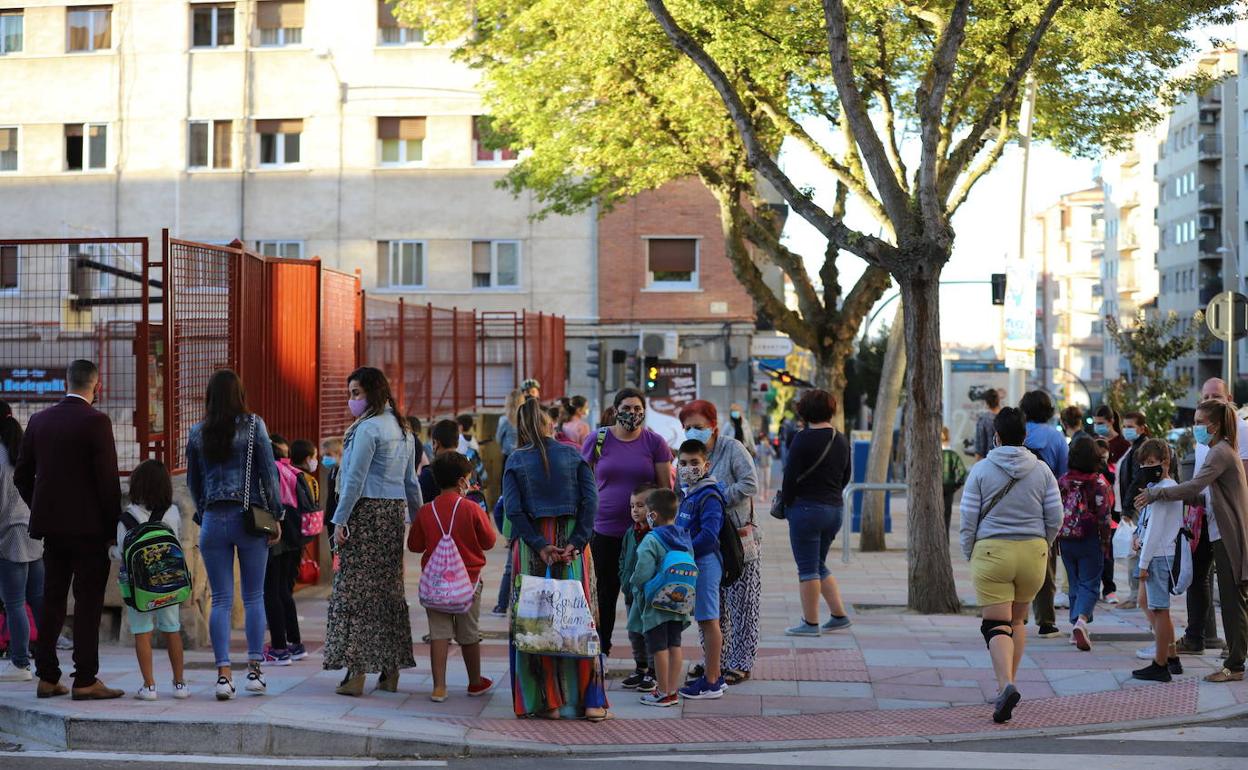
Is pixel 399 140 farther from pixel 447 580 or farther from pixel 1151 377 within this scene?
pixel 447 580

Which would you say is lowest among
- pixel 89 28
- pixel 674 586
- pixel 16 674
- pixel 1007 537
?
pixel 16 674

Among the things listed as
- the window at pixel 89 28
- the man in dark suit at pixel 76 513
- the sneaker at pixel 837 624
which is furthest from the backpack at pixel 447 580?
the window at pixel 89 28

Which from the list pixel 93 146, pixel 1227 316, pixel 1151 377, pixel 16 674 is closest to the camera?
pixel 16 674

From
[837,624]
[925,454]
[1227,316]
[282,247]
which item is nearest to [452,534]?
[837,624]

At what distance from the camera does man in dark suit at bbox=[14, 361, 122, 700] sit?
9141mm

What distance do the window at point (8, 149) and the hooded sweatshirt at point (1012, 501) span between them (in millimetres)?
38794

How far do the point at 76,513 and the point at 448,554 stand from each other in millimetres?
2034

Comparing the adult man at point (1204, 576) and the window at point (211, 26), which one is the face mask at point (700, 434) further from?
the window at point (211, 26)

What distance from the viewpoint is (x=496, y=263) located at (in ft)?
137

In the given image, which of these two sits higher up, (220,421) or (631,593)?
(220,421)

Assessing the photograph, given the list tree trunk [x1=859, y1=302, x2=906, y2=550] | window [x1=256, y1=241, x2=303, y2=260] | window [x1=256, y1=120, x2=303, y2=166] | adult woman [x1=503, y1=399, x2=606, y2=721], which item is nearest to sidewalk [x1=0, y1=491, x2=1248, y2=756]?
adult woman [x1=503, y1=399, x2=606, y2=721]

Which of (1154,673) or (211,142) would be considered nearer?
(1154,673)

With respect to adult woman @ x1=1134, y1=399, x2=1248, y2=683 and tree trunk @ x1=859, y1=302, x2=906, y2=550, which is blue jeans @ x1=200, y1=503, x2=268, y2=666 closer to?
adult woman @ x1=1134, y1=399, x2=1248, y2=683

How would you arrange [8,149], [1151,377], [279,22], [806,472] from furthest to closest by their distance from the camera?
1. [8,149]
2. [279,22]
3. [1151,377]
4. [806,472]
